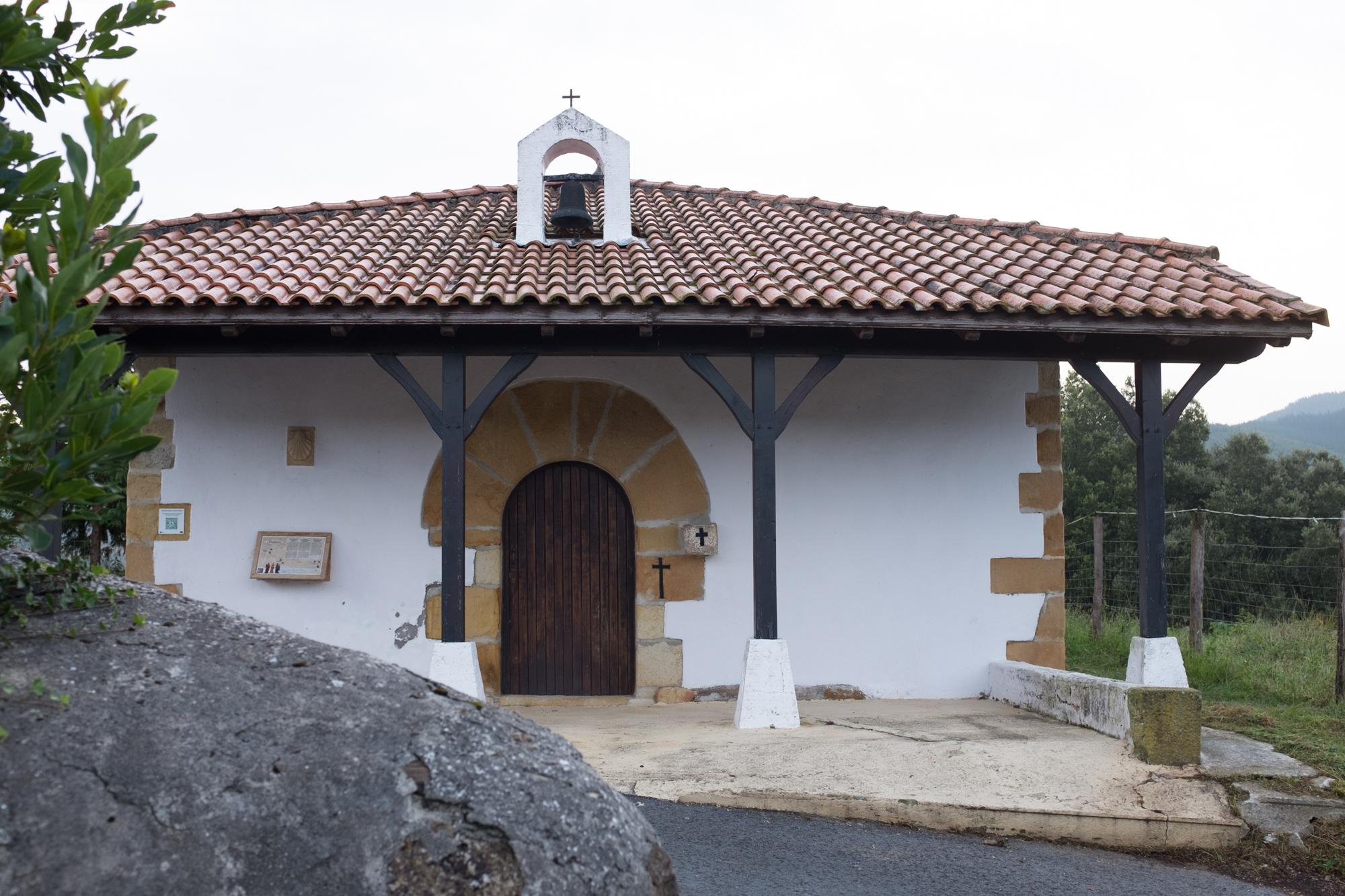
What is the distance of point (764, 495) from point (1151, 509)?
2.33 meters

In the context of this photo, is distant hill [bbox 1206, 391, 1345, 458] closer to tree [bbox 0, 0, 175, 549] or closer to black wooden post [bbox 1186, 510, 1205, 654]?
black wooden post [bbox 1186, 510, 1205, 654]

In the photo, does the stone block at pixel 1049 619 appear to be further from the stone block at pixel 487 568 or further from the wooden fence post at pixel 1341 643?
the stone block at pixel 487 568

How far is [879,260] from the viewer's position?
7.44 meters

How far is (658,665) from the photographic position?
716 cm

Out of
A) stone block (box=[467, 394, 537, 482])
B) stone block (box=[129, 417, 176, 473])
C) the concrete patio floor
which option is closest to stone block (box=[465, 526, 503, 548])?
stone block (box=[467, 394, 537, 482])

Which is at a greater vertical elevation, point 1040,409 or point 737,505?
point 1040,409

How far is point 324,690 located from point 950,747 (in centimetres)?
396

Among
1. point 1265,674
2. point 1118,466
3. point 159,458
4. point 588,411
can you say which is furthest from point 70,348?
point 1118,466

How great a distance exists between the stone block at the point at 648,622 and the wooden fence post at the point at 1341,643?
439 cm

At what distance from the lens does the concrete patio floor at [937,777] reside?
444 centimetres

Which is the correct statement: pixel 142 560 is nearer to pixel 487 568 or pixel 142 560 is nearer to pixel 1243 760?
pixel 487 568

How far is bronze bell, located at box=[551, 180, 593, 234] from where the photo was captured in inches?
321

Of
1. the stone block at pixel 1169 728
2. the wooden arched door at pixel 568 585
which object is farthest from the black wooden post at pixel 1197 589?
the wooden arched door at pixel 568 585

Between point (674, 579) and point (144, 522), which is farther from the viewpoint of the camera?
point (674, 579)
